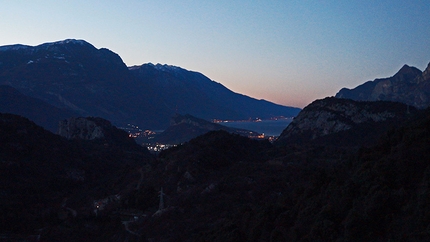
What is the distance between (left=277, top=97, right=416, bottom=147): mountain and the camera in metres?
84.4

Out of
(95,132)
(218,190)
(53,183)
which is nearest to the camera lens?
(218,190)

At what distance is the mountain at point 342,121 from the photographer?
8438 centimetres

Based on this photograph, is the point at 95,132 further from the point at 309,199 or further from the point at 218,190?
the point at 309,199

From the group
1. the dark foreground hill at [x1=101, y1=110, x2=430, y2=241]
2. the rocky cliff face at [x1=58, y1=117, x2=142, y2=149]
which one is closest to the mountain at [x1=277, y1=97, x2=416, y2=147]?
the dark foreground hill at [x1=101, y1=110, x2=430, y2=241]

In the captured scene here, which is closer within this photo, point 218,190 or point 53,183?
point 218,190

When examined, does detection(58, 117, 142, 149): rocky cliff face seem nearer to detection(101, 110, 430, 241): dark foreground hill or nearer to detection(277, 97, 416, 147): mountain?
detection(277, 97, 416, 147): mountain

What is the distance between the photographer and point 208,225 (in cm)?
3881

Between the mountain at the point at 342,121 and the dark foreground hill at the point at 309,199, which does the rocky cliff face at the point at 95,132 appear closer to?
the mountain at the point at 342,121

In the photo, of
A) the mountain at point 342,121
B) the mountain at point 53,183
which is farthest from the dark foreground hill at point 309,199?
the mountain at point 342,121

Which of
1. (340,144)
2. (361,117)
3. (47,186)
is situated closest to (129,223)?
(47,186)

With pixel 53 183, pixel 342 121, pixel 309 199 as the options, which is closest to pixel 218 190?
pixel 309 199

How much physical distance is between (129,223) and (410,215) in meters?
31.1

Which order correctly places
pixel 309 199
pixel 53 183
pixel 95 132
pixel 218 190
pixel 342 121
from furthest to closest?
pixel 95 132
pixel 342 121
pixel 53 183
pixel 218 190
pixel 309 199

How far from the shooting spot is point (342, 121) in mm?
93875
